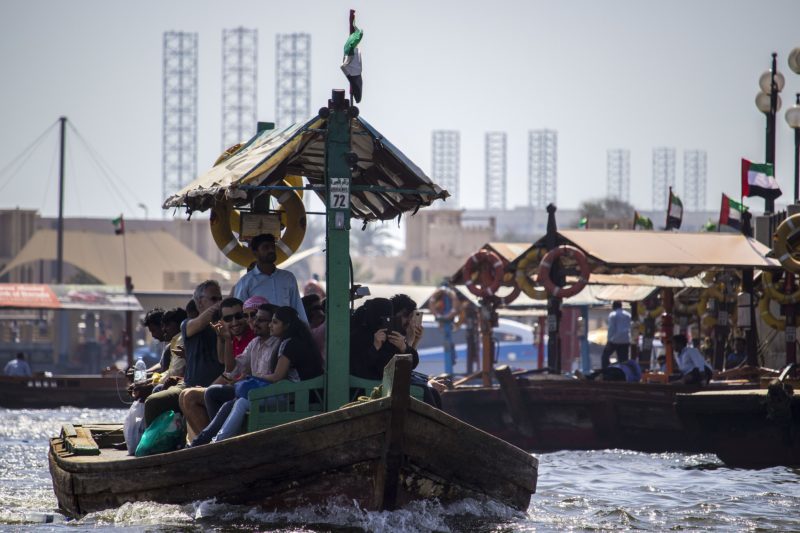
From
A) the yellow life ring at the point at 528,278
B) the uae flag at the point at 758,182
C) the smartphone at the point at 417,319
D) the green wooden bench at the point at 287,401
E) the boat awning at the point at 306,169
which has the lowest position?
the green wooden bench at the point at 287,401

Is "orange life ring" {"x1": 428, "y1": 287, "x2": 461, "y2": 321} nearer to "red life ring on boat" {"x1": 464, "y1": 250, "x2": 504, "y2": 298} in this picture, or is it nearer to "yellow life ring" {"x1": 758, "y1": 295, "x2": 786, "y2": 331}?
"red life ring on boat" {"x1": 464, "y1": 250, "x2": 504, "y2": 298}

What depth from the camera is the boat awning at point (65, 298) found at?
36000 mm

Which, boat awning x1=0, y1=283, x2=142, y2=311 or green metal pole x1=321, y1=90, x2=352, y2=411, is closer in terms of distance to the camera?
green metal pole x1=321, y1=90, x2=352, y2=411

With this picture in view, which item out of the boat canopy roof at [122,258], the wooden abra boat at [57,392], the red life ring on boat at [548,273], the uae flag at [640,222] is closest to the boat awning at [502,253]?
the red life ring on boat at [548,273]

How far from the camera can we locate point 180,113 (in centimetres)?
11675

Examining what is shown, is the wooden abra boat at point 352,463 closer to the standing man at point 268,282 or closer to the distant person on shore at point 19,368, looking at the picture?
the standing man at point 268,282

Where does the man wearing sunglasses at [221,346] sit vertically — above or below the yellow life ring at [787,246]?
below

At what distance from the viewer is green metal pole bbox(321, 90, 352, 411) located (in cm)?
1087

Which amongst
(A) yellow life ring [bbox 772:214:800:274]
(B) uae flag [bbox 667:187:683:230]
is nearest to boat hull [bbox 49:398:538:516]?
(A) yellow life ring [bbox 772:214:800:274]

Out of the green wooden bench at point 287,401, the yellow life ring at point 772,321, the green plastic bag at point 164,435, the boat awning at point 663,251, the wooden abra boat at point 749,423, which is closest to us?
the green wooden bench at point 287,401

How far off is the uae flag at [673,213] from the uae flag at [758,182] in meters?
3.44

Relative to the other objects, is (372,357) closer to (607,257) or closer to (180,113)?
(607,257)

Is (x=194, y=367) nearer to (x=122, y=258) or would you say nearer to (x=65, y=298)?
(x=65, y=298)

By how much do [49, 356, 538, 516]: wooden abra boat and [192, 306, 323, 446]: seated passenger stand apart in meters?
0.38
